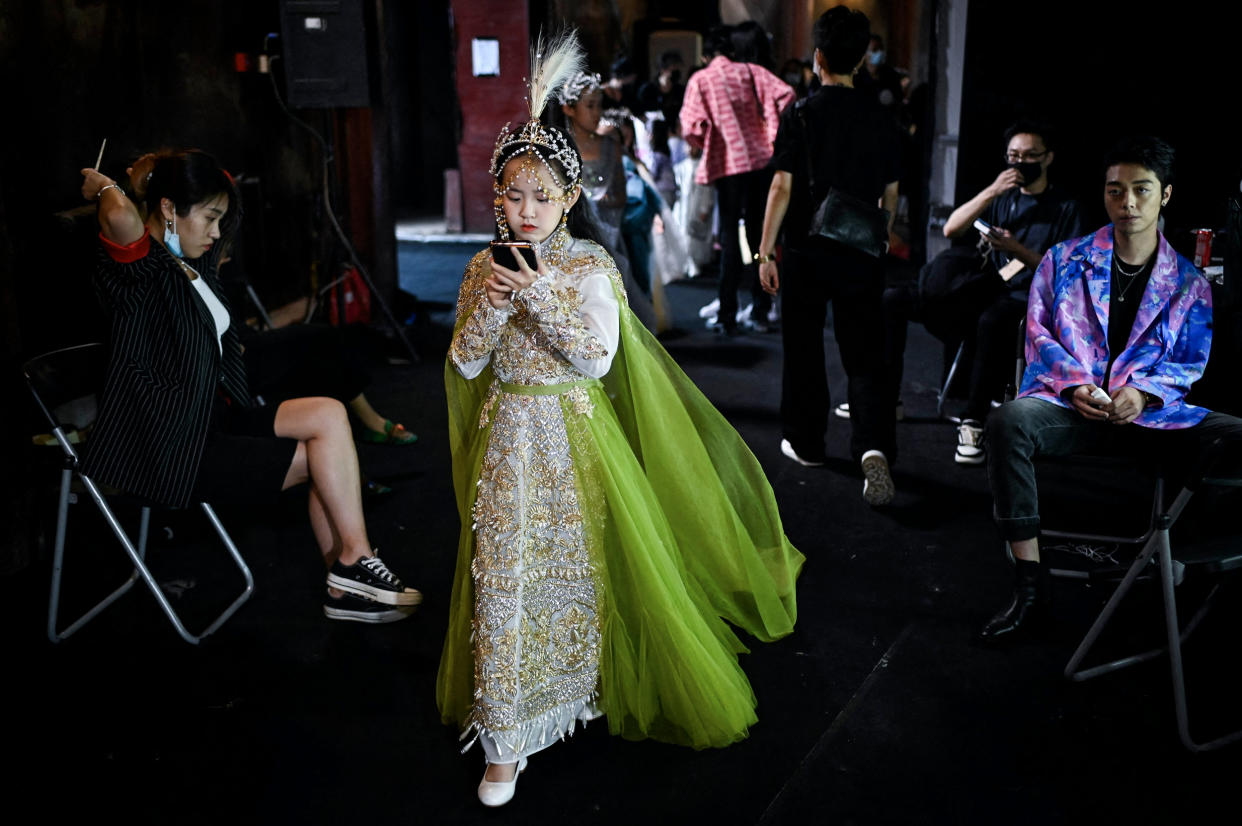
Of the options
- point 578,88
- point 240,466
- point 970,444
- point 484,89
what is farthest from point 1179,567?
point 484,89

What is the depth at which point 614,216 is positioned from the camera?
17.7 feet

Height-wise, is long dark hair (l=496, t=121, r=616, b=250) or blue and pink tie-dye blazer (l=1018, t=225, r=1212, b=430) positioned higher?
long dark hair (l=496, t=121, r=616, b=250)

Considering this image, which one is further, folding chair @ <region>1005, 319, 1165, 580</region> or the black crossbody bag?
the black crossbody bag

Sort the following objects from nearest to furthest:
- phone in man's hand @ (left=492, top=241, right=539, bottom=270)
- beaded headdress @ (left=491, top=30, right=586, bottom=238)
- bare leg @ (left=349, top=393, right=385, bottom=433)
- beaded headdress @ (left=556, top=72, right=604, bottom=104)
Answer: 1. phone in man's hand @ (left=492, top=241, right=539, bottom=270)
2. beaded headdress @ (left=491, top=30, right=586, bottom=238)
3. bare leg @ (left=349, top=393, right=385, bottom=433)
4. beaded headdress @ (left=556, top=72, right=604, bottom=104)

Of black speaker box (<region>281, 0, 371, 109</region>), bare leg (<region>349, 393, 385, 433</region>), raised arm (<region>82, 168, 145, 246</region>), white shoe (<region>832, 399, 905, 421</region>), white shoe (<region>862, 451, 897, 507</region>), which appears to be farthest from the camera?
black speaker box (<region>281, 0, 371, 109</region>)

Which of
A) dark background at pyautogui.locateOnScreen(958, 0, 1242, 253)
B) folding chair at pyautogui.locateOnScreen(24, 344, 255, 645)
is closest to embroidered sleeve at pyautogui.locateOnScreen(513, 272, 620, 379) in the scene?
folding chair at pyautogui.locateOnScreen(24, 344, 255, 645)

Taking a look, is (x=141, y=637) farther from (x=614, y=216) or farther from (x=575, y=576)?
(x=614, y=216)

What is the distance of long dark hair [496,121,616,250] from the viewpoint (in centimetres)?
220

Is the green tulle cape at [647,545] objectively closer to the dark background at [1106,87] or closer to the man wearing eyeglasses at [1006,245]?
the man wearing eyeglasses at [1006,245]

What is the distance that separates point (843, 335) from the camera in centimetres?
394

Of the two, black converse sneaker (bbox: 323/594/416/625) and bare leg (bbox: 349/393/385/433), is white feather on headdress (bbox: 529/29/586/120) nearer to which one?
black converse sneaker (bbox: 323/594/416/625)

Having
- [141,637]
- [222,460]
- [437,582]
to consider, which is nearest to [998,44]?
[437,582]

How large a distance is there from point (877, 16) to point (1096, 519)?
11377 mm

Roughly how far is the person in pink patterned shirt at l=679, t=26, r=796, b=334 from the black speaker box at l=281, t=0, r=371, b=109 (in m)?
2.11
